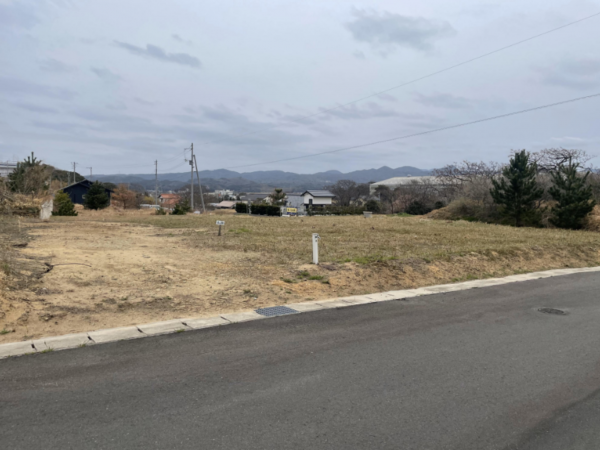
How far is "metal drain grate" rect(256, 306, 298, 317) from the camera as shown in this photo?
6.63 metres

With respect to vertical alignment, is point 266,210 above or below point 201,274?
above

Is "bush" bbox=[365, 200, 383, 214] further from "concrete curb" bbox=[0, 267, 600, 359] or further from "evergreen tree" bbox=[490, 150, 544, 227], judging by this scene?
"concrete curb" bbox=[0, 267, 600, 359]

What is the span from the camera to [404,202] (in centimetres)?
6594

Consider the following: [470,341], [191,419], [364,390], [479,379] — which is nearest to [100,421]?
[191,419]

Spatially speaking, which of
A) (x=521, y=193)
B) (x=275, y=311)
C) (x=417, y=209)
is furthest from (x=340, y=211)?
(x=275, y=311)

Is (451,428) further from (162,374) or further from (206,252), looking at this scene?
(206,252)

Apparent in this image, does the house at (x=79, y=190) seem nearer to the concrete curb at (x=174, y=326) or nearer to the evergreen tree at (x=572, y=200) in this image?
the evergreen tree at (x=572, y=200)

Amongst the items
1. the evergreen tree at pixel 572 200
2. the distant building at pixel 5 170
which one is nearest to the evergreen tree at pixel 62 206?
the distant building at pixel 5 170

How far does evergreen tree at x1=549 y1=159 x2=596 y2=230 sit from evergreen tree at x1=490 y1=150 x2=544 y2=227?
1.50 metres

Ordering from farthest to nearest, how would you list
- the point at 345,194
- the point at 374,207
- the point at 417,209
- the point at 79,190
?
the point at 345,194, the point at 374,207, the point at 79,190, the point at 417,209

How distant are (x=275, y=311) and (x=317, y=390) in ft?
9.74

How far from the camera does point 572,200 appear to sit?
24.5 meters

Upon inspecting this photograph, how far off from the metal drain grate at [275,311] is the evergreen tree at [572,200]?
77.7 ft

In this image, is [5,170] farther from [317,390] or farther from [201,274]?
[317,390]
